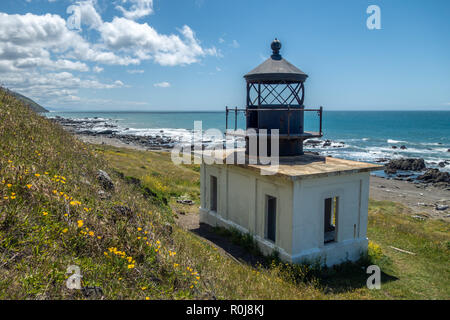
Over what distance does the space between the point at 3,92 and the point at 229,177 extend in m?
10.3

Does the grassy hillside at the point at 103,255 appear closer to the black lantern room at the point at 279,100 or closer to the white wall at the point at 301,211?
the white wall at the point at 301,211

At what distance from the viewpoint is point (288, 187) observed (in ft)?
30.5

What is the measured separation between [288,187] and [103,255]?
536cm

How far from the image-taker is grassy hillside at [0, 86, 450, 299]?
5.02 meters

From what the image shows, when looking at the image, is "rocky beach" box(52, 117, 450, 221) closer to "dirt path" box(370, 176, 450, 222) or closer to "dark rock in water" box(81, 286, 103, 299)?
"dirt path" box(370, 176, 450, 222)

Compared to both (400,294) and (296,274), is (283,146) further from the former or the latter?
(400,294)

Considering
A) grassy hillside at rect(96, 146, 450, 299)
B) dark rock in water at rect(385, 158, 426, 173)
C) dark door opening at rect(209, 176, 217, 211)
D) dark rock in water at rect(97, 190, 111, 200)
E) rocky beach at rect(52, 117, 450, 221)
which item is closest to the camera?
dark rock in water at rect(97, 190, 111, 200)

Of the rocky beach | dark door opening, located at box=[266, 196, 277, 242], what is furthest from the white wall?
the rocky beach

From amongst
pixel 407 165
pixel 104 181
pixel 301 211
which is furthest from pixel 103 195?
pixel 407 165

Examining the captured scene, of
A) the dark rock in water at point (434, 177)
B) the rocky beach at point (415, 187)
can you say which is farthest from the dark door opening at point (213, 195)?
the dark rock in water at point (434, 177)

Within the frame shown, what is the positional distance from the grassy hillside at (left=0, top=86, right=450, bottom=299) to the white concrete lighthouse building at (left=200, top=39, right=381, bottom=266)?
Answer: 78 cm

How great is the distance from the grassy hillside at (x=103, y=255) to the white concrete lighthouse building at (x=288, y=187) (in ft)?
2.57
